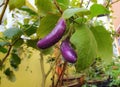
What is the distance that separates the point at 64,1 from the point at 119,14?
806 cm

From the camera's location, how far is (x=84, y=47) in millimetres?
486

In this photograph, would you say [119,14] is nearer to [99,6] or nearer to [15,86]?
[15,86]

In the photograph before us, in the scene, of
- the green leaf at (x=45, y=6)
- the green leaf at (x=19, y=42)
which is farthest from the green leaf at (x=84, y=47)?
the green leaf at (x=19, y=42)

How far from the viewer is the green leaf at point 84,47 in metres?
0.47

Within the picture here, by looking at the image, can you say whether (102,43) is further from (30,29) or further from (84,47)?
(30,29)

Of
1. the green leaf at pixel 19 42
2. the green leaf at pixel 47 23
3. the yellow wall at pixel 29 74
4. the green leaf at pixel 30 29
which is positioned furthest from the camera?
the yellow wall at pixel 29 74

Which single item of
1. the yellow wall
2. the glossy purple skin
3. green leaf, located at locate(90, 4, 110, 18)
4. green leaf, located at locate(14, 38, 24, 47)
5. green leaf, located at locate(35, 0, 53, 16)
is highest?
green leaf, located at locate(35, 0, 53, 16)

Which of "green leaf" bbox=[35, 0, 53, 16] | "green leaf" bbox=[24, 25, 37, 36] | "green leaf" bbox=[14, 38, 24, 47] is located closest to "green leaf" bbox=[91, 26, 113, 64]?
"green leaf" bbox=[35, 0, 53, 16]

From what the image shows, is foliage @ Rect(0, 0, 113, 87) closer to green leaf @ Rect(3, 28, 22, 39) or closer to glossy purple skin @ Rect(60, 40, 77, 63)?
glossy purple skin @ Rect(60, 40, 77, 63)

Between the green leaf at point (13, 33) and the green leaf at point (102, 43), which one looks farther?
the green leaf at point (13, 33)

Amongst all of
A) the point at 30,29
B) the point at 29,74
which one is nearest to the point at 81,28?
the point at 30,29

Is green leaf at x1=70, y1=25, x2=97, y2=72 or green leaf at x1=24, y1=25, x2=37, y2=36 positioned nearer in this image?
green leaf at x1=70, y1=25, x2=97, y2=72

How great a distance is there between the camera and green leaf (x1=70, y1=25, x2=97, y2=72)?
470 mm

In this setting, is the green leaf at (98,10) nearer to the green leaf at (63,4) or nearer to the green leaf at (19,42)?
the green leaf at (63,4)
